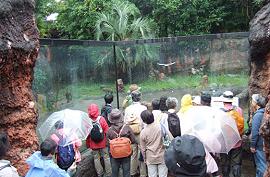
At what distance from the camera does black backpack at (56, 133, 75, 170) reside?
243 inches

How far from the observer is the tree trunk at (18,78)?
5355 millimetres

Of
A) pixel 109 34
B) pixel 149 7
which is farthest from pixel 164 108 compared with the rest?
pixel 149 7

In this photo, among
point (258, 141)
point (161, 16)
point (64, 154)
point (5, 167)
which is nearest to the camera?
point (5, 167)

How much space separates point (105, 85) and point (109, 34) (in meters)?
7.53

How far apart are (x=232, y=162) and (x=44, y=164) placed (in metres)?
3.95

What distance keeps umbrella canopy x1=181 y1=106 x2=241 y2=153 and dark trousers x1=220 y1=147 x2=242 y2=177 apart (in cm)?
99

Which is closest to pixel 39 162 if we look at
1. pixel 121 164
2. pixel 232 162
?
pixel 121 164

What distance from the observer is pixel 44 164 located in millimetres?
4688

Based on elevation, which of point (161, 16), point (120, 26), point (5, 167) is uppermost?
point (161, 16)

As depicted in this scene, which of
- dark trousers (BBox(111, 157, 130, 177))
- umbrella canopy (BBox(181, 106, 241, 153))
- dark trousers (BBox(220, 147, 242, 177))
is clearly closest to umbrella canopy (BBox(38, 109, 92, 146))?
dark trousers (BBox(111, 157, 130, 177))

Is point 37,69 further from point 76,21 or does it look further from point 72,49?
point 76,21

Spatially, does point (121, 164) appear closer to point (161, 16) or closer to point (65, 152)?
point (65, 152)

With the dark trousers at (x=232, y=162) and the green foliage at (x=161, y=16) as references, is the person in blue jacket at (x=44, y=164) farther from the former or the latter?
the green foliage at (x=161, y=16)

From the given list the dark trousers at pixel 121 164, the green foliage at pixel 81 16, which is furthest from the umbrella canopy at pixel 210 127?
the green foliage at pixel 81 16
